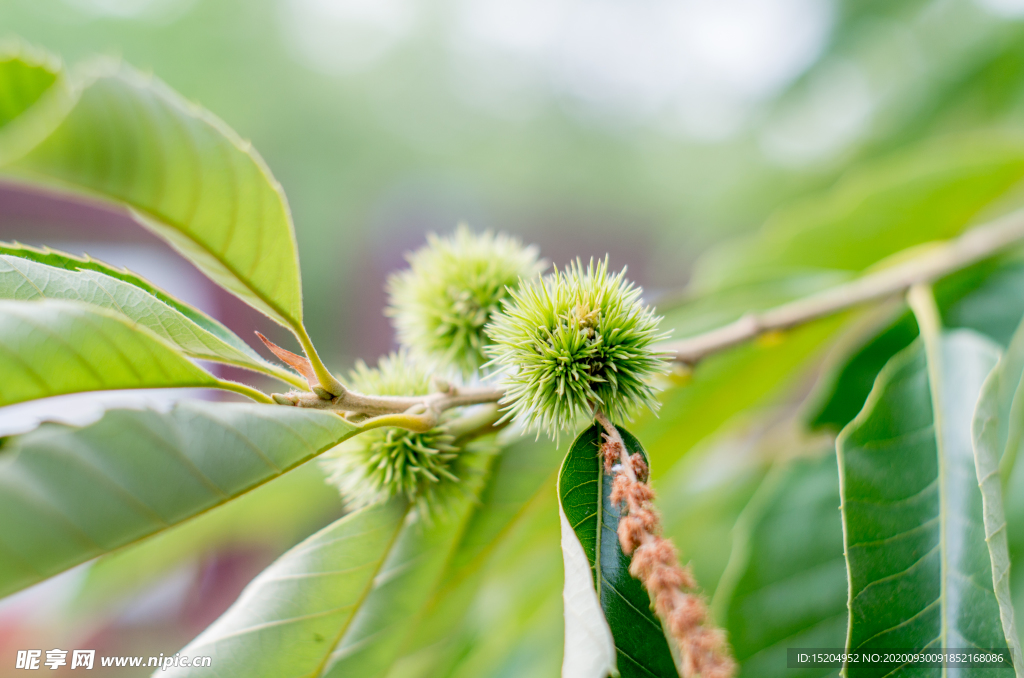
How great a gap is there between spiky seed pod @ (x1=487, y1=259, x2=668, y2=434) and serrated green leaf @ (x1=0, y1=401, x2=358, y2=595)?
0.26 meters

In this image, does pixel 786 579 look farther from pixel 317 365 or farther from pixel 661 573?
pixel 317 365

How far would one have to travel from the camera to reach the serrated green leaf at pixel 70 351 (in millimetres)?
498

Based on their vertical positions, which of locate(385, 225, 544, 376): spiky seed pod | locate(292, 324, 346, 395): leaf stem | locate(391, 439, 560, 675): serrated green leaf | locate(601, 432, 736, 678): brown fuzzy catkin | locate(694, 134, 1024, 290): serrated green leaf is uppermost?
locate(694, 134, 1024, 290): serrated green leaf

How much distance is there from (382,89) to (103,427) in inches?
349

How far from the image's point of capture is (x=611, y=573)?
2.05 ft

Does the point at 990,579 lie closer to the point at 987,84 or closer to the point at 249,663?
the point at 249,663

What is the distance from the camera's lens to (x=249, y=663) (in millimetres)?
690

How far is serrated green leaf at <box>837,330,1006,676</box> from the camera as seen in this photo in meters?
0.67

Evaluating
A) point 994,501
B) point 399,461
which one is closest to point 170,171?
point 399,461

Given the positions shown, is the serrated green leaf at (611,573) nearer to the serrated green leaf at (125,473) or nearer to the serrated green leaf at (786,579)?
the serrated green leaf at (125,473)

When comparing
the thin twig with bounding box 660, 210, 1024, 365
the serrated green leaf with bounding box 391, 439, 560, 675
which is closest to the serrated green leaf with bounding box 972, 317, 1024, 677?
the thin twig with bounding box 660, 210, 1024, 365

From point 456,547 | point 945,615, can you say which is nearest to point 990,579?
point 945,615

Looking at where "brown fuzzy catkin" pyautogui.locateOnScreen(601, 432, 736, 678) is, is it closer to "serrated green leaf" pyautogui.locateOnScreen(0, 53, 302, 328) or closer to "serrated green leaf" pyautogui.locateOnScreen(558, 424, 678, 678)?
"serrated green leaf" pyautogui.locateOnScreen(558, 424, 678, 678)

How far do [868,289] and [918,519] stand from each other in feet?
1.65
